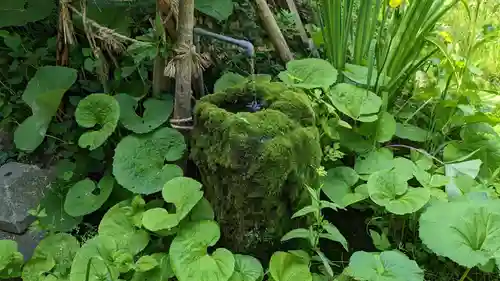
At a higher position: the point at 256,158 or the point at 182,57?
the point at 182,57

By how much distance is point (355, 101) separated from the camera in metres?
1.85

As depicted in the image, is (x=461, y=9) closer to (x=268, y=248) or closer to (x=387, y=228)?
(x=387, y=228)

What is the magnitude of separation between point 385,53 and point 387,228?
2.24 feet

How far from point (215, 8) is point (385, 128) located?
2.53 feet

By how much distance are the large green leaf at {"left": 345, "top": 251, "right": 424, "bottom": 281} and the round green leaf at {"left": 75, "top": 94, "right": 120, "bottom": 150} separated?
920 mm

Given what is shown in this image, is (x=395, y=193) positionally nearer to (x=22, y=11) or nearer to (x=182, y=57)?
(x=182, y=57)

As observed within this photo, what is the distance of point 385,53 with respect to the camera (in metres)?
1.96

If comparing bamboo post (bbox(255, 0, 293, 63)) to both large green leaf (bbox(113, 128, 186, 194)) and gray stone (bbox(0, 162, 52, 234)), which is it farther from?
gray stone (bbox(0, 162, 52, 234))

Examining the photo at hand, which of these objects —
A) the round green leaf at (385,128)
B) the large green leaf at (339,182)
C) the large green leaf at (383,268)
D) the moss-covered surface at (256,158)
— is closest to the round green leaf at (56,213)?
the moss-covered surface at (256,158)

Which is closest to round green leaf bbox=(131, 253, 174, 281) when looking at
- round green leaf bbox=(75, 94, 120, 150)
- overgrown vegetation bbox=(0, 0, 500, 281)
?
overgrown vegetation bbox=(0, 0, 500, 281)

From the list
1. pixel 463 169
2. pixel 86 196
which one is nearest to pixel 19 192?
pixel 86 196

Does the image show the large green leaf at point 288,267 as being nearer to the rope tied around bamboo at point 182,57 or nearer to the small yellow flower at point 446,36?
the rope tied around bamboo at point 182,57

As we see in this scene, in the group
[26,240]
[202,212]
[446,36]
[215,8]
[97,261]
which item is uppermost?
[215,8]

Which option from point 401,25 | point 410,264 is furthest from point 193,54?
point 410,264
